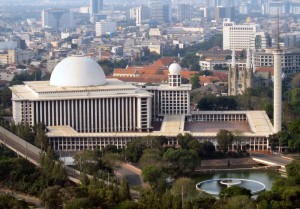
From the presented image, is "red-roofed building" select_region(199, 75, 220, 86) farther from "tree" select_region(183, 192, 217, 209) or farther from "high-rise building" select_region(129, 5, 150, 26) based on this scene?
"high-rise building" select_region(129, 5, 150, 26)

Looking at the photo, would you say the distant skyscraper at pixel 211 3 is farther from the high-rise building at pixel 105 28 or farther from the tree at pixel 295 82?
the tree at pixel 295 82

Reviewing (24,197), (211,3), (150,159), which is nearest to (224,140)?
(150,159)

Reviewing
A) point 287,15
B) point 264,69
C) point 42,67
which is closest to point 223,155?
point 264,69

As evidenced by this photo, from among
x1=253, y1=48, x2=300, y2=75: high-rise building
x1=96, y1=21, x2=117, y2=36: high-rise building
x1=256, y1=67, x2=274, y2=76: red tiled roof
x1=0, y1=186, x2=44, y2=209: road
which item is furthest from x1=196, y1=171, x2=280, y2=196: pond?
x1=96, y1=21, x2=117, y2=36: high-rise building

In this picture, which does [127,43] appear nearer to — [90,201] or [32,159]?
[32,159]

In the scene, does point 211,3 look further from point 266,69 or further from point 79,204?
point 79,204
